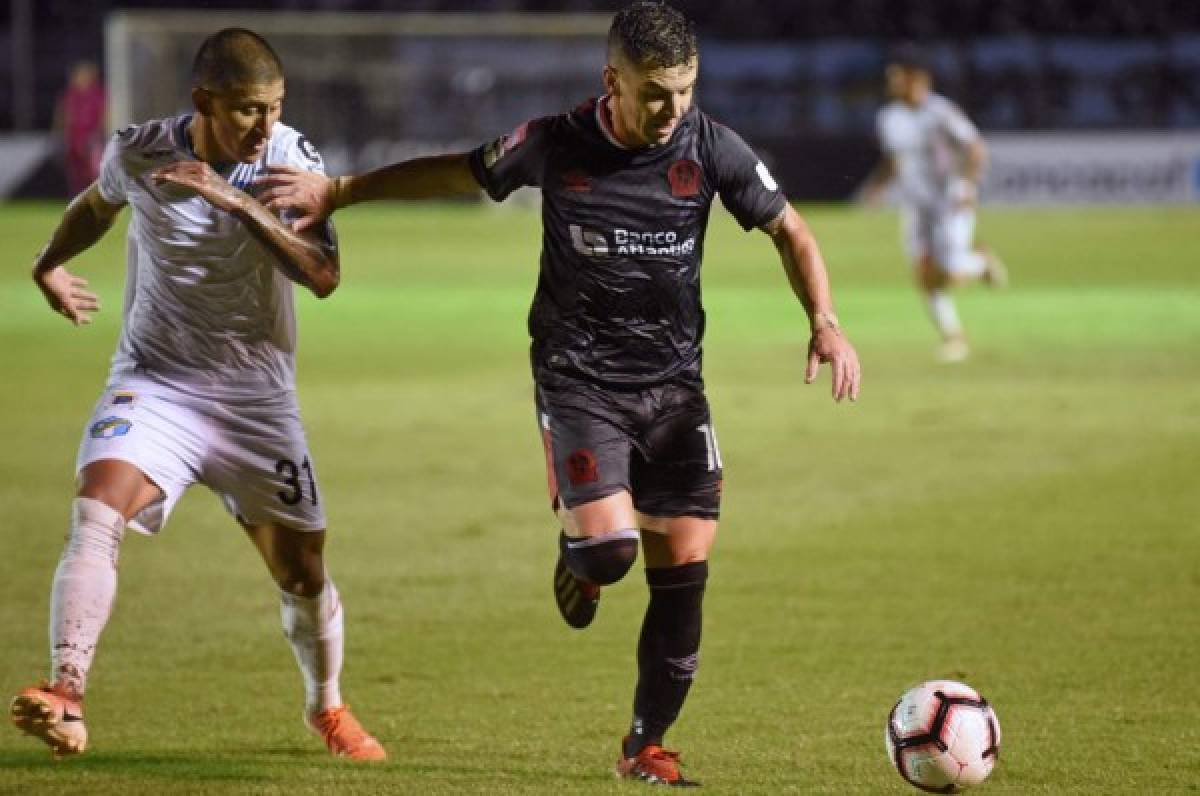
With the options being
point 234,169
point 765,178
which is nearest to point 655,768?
point 765,178

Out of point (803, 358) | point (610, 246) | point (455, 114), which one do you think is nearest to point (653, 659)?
point (610, 246)

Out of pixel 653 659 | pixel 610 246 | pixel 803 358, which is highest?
pixel 610 246

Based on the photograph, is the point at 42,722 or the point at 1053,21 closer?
the point at 42,722

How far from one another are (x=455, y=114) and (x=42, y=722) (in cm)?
3366

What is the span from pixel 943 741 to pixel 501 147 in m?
2.03

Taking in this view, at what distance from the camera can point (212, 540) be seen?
10148 mm

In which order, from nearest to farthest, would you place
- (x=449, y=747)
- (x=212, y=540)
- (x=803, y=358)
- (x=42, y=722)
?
(x=42, y=722)
(x=449, y=747)
(x=212, y=540)
(x=803, y=358)

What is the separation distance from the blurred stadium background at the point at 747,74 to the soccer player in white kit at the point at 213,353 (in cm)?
2823

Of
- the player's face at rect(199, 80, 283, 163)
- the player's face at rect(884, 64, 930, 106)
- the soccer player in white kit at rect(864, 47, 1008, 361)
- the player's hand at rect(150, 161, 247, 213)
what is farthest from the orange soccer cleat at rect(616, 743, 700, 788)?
the player's face at rect(884, 64, 930, 106)

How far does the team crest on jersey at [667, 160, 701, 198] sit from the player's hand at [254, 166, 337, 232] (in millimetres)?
958

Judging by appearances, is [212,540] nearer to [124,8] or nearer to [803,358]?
[803,358]

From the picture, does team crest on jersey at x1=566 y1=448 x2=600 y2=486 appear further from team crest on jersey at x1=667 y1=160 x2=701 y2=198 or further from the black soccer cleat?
team crest on jersey at x1=667 y1=160 x2=701 y2=198

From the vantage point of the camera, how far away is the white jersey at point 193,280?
5938 mm

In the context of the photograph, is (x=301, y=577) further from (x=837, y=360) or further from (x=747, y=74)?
(x=747, y=74)
